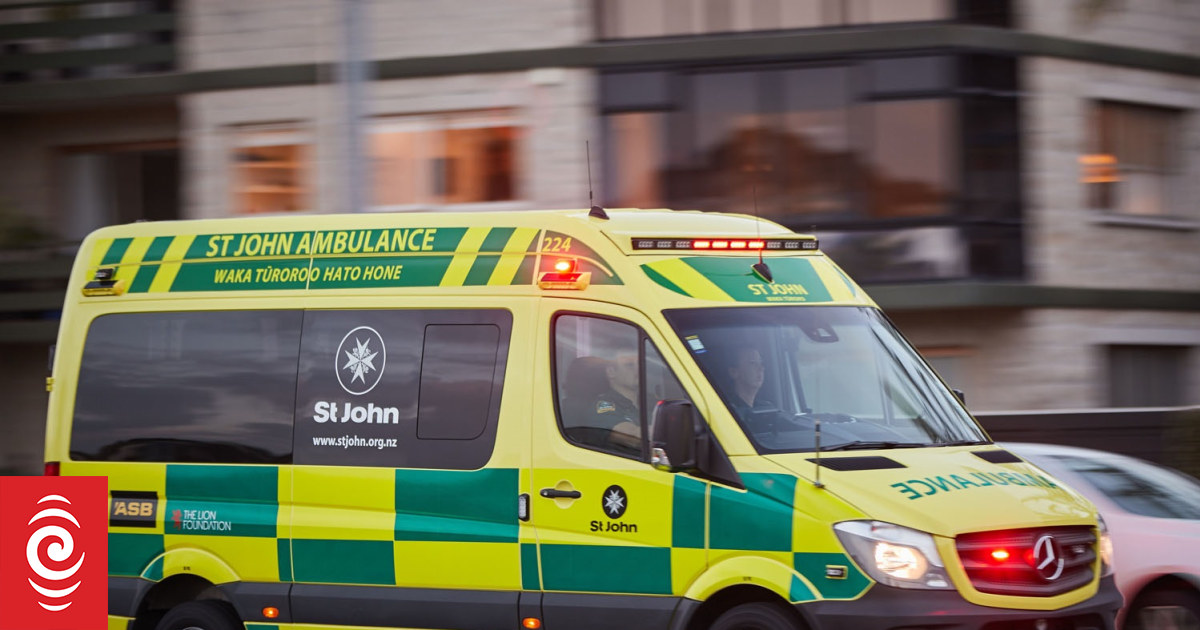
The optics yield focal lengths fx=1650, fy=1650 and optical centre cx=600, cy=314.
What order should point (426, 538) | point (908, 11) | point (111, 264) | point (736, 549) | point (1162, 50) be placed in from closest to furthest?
point (736, 549) < point (426, 538) < point (111, 264) < point (908, 11) < point (1162, 50)

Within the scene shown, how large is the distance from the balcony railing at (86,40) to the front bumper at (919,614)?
15.6 metres

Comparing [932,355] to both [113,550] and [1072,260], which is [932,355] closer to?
[1072,260]

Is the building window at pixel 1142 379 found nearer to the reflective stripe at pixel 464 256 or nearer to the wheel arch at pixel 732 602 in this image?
the reflective stripe at pixel 464 256

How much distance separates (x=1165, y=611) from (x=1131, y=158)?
459 inches

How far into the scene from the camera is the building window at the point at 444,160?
18797 millimetres

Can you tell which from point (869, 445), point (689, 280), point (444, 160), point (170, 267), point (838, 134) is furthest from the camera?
point (444, 160)

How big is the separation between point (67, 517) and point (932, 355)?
11.6 meters

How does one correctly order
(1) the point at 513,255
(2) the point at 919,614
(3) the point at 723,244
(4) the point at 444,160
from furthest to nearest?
(4) the point at 444,160
(1) the point at 513,255
(3) the point at 723,244
(2) the point at 919,614

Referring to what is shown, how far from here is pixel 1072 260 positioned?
18.2 metres

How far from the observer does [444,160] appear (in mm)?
19000

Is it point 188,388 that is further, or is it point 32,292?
point 32,292

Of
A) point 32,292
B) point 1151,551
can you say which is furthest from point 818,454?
point 32,292

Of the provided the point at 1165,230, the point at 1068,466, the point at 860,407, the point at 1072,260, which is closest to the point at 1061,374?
the point at 1072,260

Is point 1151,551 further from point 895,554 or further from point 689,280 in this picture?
point 689,280
